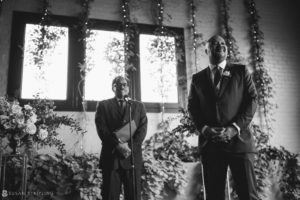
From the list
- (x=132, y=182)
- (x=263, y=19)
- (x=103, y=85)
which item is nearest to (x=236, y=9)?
(x=263, y=19)

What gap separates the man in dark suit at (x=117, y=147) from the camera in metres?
3.09

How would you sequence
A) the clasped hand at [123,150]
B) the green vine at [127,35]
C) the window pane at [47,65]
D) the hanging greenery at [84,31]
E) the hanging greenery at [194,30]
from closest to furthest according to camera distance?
1. the clasped hand at [123,150]
2. the window pane at [47,65]
3. the hanging greenery at [84,31]
4. the green vine at [127,35]
5. the hanging greenery at [194,30]

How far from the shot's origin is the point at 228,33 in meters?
6.14

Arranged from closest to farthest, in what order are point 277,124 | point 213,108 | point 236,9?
point 213,108, point 277,124, point 236,9

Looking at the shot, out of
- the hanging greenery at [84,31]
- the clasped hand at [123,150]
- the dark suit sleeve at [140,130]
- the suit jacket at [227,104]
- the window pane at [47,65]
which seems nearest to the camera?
the suit jacket at [227,104]

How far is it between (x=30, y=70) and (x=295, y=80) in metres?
4.64

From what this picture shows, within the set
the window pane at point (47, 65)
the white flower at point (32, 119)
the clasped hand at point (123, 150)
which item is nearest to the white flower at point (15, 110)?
the white flower at point (32, 119)

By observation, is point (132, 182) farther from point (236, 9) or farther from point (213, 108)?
point (236, 9)

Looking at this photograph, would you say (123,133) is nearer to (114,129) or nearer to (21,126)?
(114,129)

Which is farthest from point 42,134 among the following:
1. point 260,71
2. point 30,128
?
point 260,71

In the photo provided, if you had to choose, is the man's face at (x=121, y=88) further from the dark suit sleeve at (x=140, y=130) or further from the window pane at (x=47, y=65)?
the window pane at (x=47, y=65)

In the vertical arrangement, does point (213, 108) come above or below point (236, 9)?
below

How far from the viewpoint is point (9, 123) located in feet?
10.8

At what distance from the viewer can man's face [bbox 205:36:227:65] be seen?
8.07 ft
